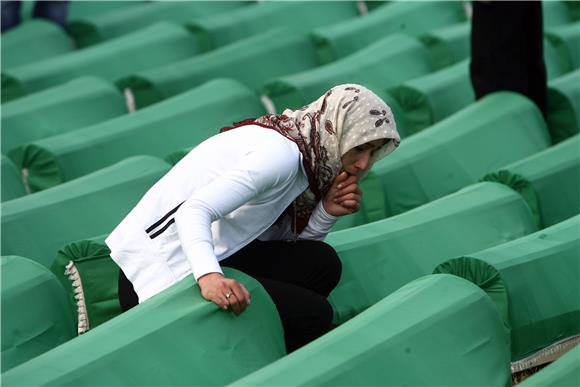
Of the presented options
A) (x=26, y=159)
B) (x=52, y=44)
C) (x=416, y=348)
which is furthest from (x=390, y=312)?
(x=52, y=44)

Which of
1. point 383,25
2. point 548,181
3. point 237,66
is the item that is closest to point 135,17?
point 237,66

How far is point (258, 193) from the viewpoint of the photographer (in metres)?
2.07

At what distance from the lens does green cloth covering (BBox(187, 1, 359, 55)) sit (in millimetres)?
4161

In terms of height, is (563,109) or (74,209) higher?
(74,209)

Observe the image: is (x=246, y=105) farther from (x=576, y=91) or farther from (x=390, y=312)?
(x=390, y=312)

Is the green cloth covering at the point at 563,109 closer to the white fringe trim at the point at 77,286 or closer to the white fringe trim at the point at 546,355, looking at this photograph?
the white fringe trim at the point at 546,355

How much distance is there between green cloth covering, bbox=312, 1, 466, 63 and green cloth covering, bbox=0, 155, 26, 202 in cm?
143

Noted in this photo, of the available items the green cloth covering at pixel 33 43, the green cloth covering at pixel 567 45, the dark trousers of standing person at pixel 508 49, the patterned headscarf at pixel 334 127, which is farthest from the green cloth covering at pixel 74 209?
the green cloth covering at pixel 567 45

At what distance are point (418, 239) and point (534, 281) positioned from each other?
317 mm

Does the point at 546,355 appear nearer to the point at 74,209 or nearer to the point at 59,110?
the point at 74,209

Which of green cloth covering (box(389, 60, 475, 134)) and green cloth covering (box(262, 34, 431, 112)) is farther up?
green cloth covering (box(262, 34, 431, 112))

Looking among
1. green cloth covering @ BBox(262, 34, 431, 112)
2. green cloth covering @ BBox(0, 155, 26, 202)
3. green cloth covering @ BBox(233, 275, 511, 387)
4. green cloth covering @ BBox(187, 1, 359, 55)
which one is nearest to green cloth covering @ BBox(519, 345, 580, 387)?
green cloth covering @ BBox(233, 275, 511, 387)

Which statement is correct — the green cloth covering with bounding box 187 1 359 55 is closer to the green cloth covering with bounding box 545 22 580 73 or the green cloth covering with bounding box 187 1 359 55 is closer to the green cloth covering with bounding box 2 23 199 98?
the green cloth covering with bounding box 2 23 199 98

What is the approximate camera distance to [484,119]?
129 inches
